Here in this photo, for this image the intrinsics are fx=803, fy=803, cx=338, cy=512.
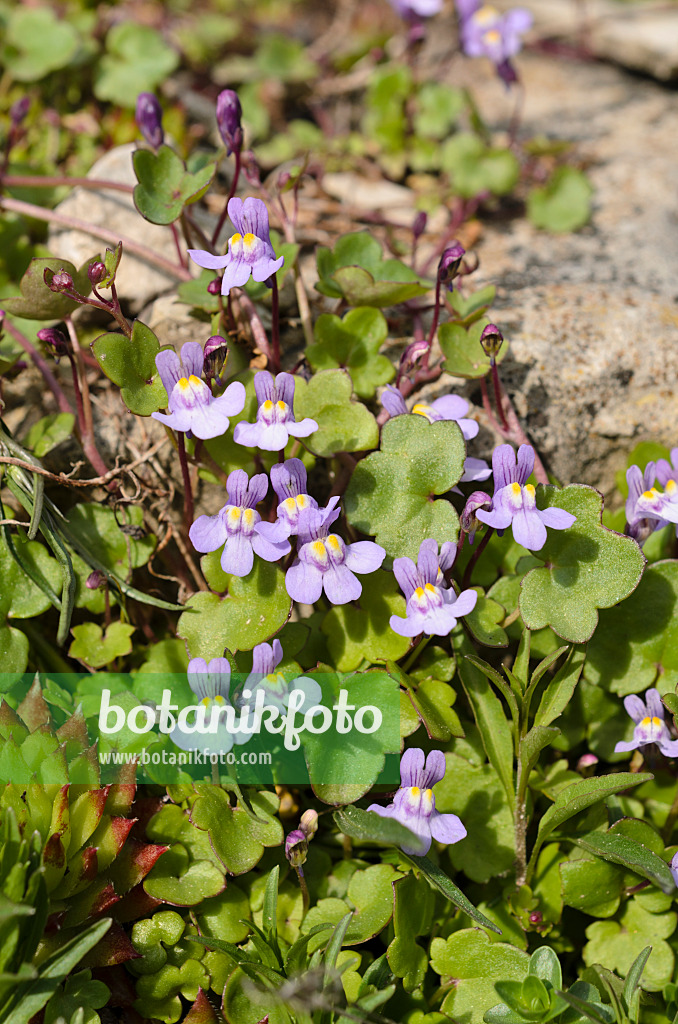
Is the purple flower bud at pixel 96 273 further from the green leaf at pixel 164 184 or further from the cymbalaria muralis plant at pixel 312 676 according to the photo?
the green leaf at pixel 164 184

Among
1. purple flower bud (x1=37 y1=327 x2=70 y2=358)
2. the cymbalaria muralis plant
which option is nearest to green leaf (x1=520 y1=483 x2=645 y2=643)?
the cymbalaria muralis plant

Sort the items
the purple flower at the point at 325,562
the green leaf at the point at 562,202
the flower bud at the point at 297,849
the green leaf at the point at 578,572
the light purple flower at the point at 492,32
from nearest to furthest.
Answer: the flower bud at the point at 297,849, the purple flower at the point at 325,562, the green leaf at the point at 578,572, the green leaf at the point at 562,202, the light purple flower at the point at 492,32

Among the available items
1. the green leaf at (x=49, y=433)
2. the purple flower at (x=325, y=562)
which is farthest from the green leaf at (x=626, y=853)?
the green leaf at (x=49, y=433)

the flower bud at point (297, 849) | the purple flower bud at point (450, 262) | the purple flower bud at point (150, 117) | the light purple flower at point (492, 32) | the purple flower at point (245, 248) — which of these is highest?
the light purple flower at point (492, 32)

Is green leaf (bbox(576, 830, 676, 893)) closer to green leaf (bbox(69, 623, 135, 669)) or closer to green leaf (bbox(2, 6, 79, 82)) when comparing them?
green leaf (bbox(69, 623, 135, 669))

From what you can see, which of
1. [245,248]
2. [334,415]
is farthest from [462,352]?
[245,248]

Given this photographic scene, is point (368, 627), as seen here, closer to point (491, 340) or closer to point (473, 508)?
point (473, 508)

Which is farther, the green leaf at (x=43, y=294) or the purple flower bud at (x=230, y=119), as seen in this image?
the purple flower bud at (x=230, y=119)

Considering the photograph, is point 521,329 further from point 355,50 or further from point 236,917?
point 355,50
